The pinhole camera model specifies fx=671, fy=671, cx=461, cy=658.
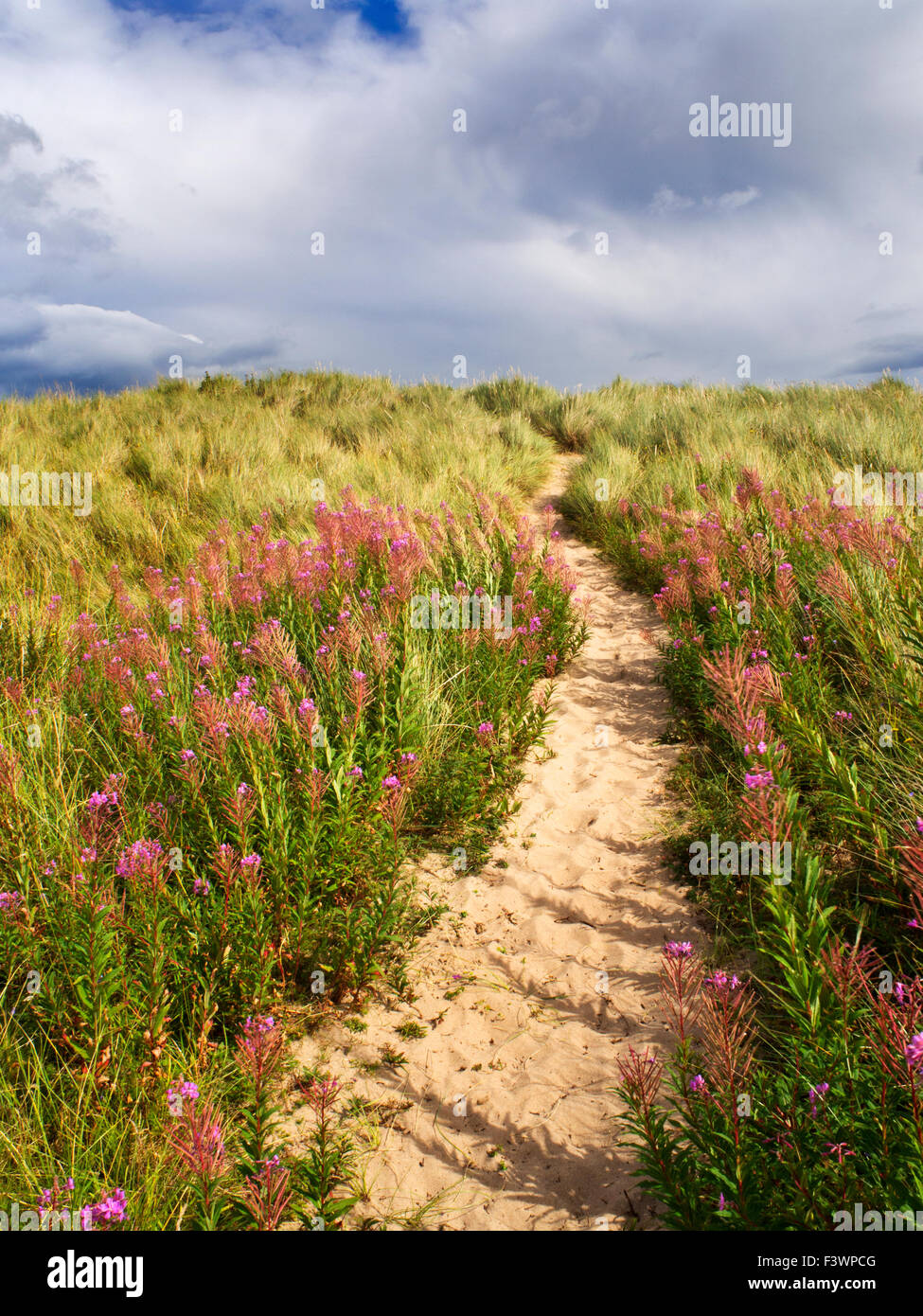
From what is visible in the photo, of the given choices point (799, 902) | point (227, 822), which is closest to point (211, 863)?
point (227, 822)

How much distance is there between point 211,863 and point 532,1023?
1453 millimetres

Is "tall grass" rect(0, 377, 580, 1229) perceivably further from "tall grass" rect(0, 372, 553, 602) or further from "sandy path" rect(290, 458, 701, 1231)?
"tall grass" rect(0, 372, 553, 602)

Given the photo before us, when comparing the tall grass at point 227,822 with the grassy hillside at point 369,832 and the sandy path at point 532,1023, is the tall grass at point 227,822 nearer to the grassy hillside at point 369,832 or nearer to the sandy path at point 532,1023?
the grassy hillside at point 369,832

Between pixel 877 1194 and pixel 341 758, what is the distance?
215 centimetres

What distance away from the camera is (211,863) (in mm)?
2766

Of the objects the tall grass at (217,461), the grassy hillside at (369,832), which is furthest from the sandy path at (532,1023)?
Result: the tall grass at (217,461)

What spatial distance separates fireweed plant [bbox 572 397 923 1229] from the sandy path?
20 centimetres

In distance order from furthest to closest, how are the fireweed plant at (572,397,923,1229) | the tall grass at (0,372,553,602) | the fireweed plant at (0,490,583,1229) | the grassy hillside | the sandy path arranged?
the tall grass at (0,372,553,602)
the sandy path
the fireweed plant at (0,490,583,1229)
the grassy hillside
the fireweed plant at (572,397,923,1229)

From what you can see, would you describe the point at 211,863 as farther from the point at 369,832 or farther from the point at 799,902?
the point at 799,902

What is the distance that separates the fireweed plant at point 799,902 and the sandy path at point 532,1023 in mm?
195

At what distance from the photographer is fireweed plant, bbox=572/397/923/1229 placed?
1.62 metres

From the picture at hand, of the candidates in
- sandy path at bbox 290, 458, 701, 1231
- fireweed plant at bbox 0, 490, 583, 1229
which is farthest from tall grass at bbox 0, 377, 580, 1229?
sandy path at bbox 290, 458, 701, 1231
